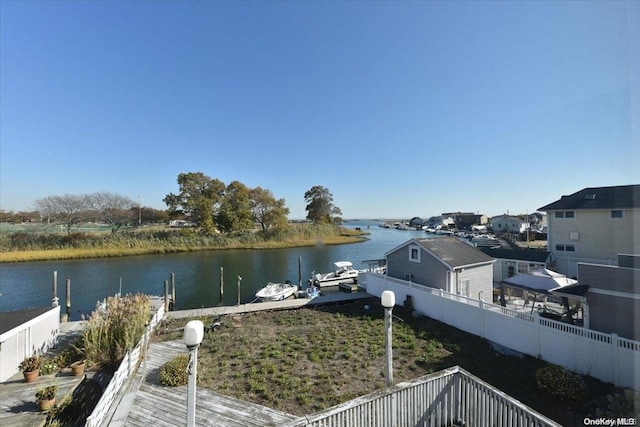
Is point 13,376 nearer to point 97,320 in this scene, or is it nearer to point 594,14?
point 97,320

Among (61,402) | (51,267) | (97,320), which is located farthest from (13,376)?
(51,267)

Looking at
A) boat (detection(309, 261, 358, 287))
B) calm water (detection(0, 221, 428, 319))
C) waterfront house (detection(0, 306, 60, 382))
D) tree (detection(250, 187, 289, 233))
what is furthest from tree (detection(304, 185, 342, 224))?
waterfront house (detection(0, 306, 60, 382))

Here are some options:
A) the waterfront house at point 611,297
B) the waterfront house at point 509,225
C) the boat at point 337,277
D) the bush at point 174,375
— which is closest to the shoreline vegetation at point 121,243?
the boat at point 337,277

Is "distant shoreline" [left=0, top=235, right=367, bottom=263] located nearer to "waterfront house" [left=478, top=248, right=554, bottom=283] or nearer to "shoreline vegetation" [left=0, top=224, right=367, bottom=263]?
"shoreline vegetation" [left=0, top=224, right=367, bottom=263]

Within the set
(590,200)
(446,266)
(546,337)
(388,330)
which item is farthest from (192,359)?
(590,200)

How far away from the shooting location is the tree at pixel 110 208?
162 ft

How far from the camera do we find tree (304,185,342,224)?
204 ft

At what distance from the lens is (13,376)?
7.48 metres

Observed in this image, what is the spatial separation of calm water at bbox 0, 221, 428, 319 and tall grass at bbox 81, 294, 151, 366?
30.8ft

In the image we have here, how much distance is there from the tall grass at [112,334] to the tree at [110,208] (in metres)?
47.3

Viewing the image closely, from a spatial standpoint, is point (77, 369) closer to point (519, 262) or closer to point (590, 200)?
point (519, 262)

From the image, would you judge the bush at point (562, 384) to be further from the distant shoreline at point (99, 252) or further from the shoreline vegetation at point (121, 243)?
the shoreline vegetation at point (121, 243)

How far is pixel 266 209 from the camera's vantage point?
50000 mm

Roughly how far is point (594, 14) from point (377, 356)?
8363 millimetres
